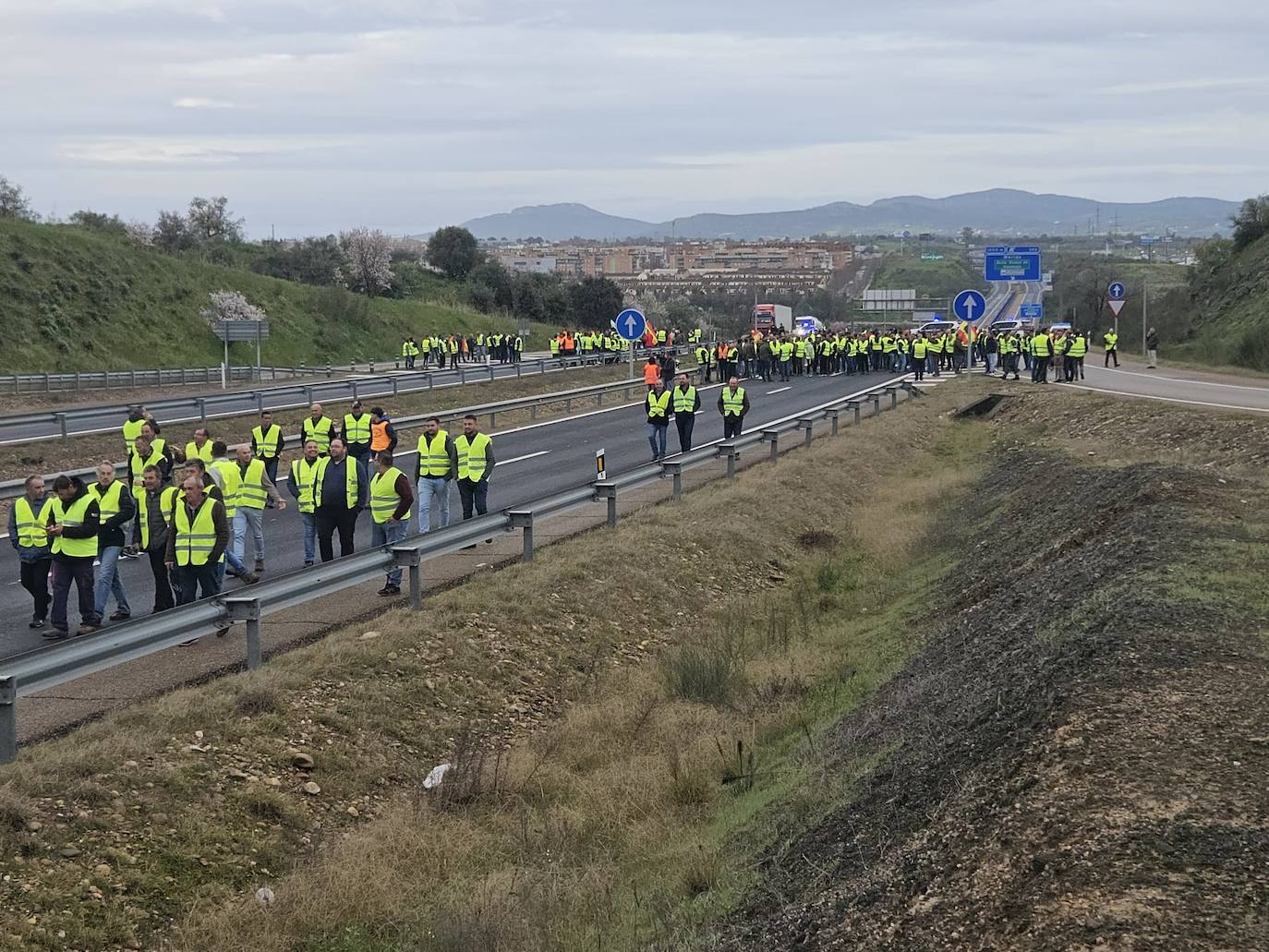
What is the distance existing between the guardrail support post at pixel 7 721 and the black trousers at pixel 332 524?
633 cm

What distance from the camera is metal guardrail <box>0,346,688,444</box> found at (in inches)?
1142

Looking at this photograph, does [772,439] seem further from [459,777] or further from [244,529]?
[459,777]

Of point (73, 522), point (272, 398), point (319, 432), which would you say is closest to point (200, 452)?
point (319, 432)

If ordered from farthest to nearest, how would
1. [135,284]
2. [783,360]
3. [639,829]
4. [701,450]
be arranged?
[135,284] < [783,360] < [701,450] < [639,829]

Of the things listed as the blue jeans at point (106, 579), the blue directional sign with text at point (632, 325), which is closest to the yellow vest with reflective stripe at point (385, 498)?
the blue jeans at point (106, 579)

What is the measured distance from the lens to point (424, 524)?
55.4 feet

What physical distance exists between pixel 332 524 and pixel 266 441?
228 inches

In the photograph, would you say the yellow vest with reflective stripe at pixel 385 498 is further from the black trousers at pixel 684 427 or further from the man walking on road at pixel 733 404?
the man walking on road at pixel 733 404

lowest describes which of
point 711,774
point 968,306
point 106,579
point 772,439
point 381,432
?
point 711,774

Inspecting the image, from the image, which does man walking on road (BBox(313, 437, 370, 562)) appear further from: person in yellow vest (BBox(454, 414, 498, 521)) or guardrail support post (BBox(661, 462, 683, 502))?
guardrail support post (BBox(661, 462, 683, 502))

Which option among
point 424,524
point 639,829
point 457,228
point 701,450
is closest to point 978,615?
point 639,829

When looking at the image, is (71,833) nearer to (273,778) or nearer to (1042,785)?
(273,778)

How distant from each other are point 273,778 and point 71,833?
5.41 ft

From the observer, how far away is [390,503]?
14828mm
